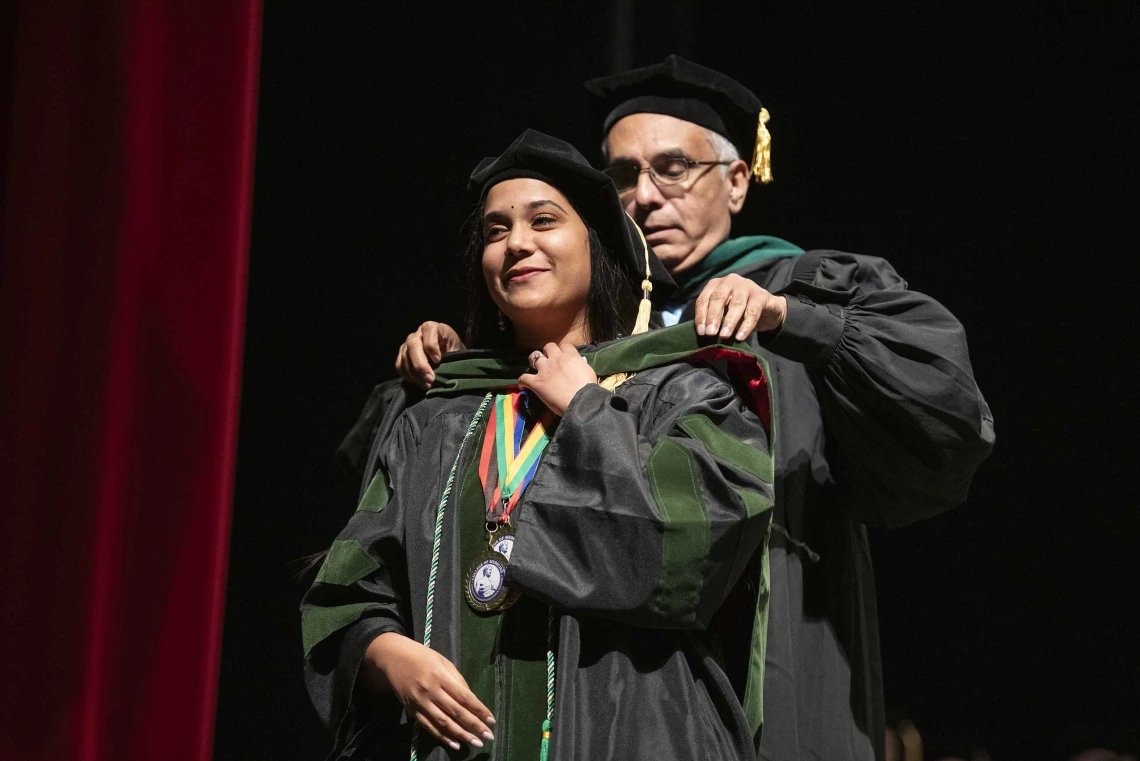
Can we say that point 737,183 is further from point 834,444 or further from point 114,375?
point 114,375

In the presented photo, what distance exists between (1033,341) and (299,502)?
1.87 meters

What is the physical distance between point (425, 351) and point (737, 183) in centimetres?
112

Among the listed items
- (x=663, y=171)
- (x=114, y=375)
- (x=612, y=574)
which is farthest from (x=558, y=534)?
(x=663, y=171)

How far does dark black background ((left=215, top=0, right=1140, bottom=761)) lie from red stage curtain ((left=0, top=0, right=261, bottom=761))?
2.89 ft

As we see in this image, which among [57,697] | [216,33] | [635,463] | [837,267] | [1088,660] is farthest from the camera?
[1088,660]

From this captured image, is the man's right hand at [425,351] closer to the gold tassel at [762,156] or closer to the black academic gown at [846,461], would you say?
the black academic gown at [846,461]

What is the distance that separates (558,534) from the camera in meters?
1.83

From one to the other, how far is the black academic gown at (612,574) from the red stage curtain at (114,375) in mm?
301

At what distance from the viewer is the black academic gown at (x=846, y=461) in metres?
2.28

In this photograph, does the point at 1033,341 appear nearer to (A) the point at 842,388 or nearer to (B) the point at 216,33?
(A) the point at 842,388

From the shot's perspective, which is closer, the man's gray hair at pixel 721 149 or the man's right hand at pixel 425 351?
the man's right hand at pixel 425 351

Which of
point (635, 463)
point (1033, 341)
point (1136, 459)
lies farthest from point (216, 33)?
point (1136, 459)

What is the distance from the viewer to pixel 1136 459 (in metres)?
3.12

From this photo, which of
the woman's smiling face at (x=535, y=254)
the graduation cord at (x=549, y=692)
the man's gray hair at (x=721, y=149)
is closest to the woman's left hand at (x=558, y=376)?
the woman's smiling face at (x=535, y=254)
